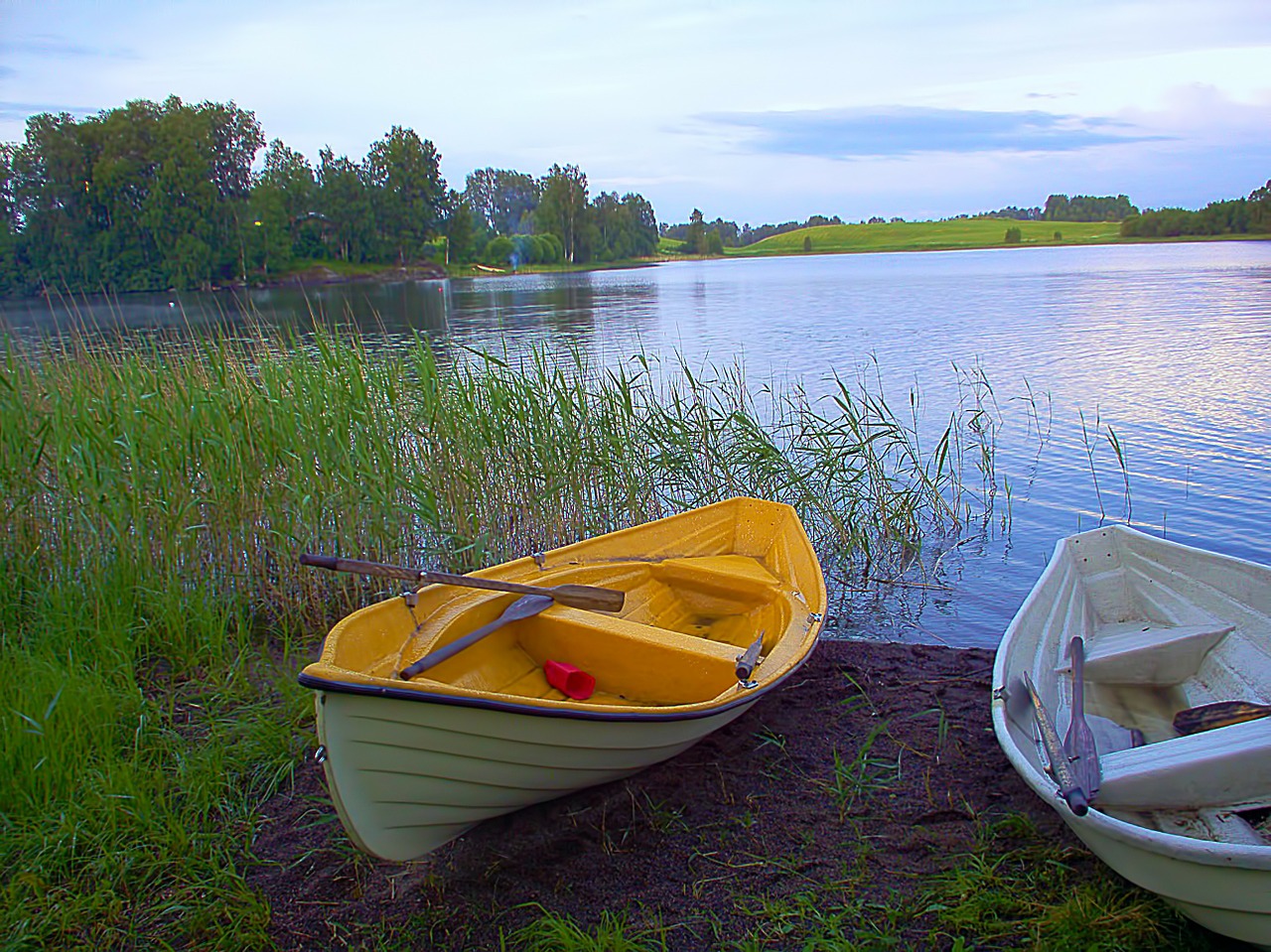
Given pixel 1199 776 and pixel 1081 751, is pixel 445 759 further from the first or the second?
pixel 1199 776

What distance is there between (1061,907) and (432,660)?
2.26m

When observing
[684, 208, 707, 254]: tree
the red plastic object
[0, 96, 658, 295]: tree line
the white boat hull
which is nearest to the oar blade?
the red plastic object

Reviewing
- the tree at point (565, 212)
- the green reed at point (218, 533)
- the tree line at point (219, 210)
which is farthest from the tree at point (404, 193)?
the green reed at point (218, 533)

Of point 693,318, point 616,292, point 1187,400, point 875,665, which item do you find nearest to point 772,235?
point 616,292

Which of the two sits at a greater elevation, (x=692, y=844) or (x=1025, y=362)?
(x=692, y=844)

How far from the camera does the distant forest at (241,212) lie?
1686cm

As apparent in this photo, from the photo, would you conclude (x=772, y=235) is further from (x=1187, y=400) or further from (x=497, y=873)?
(x=497, y=873)

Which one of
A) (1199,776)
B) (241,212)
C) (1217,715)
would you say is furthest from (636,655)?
(241,212)

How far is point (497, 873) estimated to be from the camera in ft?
10.0

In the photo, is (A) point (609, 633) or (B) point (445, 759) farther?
(A) point (609, 633)

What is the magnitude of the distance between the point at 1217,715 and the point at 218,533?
16.8ft

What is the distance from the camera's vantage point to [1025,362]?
14.9 m

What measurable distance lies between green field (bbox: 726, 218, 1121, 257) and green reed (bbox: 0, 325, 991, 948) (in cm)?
7433

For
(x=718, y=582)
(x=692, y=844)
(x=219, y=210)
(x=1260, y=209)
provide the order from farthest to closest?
(x=1260, y=209) → (x=219, y=210) → (x=718, y=582) → (x=692, y=844)
